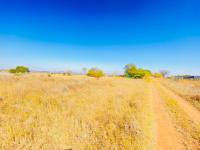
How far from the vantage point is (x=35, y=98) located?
8.96 meters

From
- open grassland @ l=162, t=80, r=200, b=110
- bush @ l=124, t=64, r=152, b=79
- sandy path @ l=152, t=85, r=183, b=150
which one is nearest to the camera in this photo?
sandy path @ l=152, t=85, r=183, b=150

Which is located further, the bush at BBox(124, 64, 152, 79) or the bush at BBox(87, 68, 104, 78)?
the bush at BBox(124, 64, 152, 79)

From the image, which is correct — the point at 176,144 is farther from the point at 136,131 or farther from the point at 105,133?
the point at 105,133

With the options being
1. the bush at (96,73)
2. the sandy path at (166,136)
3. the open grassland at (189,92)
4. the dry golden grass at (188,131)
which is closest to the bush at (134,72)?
the bush at (96,73)

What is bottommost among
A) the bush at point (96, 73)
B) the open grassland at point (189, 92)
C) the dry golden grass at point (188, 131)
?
the dry golden grass at point (188, 131)

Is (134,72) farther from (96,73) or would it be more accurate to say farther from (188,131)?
(188,131)

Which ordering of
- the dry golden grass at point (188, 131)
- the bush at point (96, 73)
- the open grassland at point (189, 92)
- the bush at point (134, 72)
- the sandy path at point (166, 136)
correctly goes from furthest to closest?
the bush at point (134, 72)
the bush at point (96, 73)
the open grassland at point (189, 92)
the dry golden grass at point (188, 131)
the sandy path at point (166, 136)

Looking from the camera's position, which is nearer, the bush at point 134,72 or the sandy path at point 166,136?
the sandy path at point 166,136

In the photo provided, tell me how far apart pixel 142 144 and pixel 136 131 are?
71 centimetres

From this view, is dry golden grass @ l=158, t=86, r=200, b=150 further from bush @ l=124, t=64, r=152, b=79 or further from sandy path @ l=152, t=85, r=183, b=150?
bush @ l=124, t=64, r=152, b=79

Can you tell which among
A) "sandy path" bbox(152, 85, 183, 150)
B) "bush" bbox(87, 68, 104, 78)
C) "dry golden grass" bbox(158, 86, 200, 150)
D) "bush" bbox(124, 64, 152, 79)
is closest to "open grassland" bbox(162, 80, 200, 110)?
"dry golden grass" bbox(158, 86, 200, 150)

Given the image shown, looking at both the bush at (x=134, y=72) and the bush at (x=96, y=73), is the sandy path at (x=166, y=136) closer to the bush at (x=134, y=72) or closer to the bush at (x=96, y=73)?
the bush at (x=96, y=73)

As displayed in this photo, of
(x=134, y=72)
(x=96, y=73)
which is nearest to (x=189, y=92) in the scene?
(x=96, y=73)

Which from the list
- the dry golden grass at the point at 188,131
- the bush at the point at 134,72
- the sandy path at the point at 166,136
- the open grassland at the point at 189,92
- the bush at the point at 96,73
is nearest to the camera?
the sandy path at the point at 166,136
